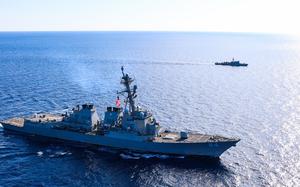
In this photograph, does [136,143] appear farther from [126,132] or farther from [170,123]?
[170,123]

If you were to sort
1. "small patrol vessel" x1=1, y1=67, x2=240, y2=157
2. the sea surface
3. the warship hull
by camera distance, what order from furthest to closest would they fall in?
"small patrol vessel" x1=1, y1=67, x2=240, y2=157, the warship hull, the sea surface

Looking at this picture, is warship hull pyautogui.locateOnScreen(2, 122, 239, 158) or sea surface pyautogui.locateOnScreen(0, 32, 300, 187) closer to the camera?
sea surface pyautogui.locateOnScreen(0, 32, 300, 187)

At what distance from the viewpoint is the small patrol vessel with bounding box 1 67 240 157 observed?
59875 millimetres

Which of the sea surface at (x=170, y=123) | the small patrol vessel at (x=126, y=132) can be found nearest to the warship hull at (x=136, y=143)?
the small patrol vessel at (x=126, y=132)

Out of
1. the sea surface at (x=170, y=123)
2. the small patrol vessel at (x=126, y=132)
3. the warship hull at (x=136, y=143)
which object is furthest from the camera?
the small patrol vessel at (x=126, y=132)

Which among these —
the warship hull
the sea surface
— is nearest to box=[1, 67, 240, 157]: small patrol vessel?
the warship hull

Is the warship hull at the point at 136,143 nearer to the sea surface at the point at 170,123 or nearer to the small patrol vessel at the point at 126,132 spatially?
the small patrol vessel at the point at 126,132

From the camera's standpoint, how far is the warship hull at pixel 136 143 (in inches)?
2331

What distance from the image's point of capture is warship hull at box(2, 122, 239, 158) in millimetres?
59219

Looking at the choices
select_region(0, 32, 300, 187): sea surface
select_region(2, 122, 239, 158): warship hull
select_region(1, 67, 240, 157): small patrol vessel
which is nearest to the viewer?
select_region(0, 32, 300, 187): sea surface

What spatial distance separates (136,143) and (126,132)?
8.64 feet

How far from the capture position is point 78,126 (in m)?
67.4

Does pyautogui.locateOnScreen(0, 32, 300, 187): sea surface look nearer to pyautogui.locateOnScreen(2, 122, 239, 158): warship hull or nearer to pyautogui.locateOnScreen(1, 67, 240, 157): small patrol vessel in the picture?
pyautogui.locateOnScreen(2, 122, 239, 158): warship hull

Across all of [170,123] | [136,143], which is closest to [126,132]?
[136,143]
